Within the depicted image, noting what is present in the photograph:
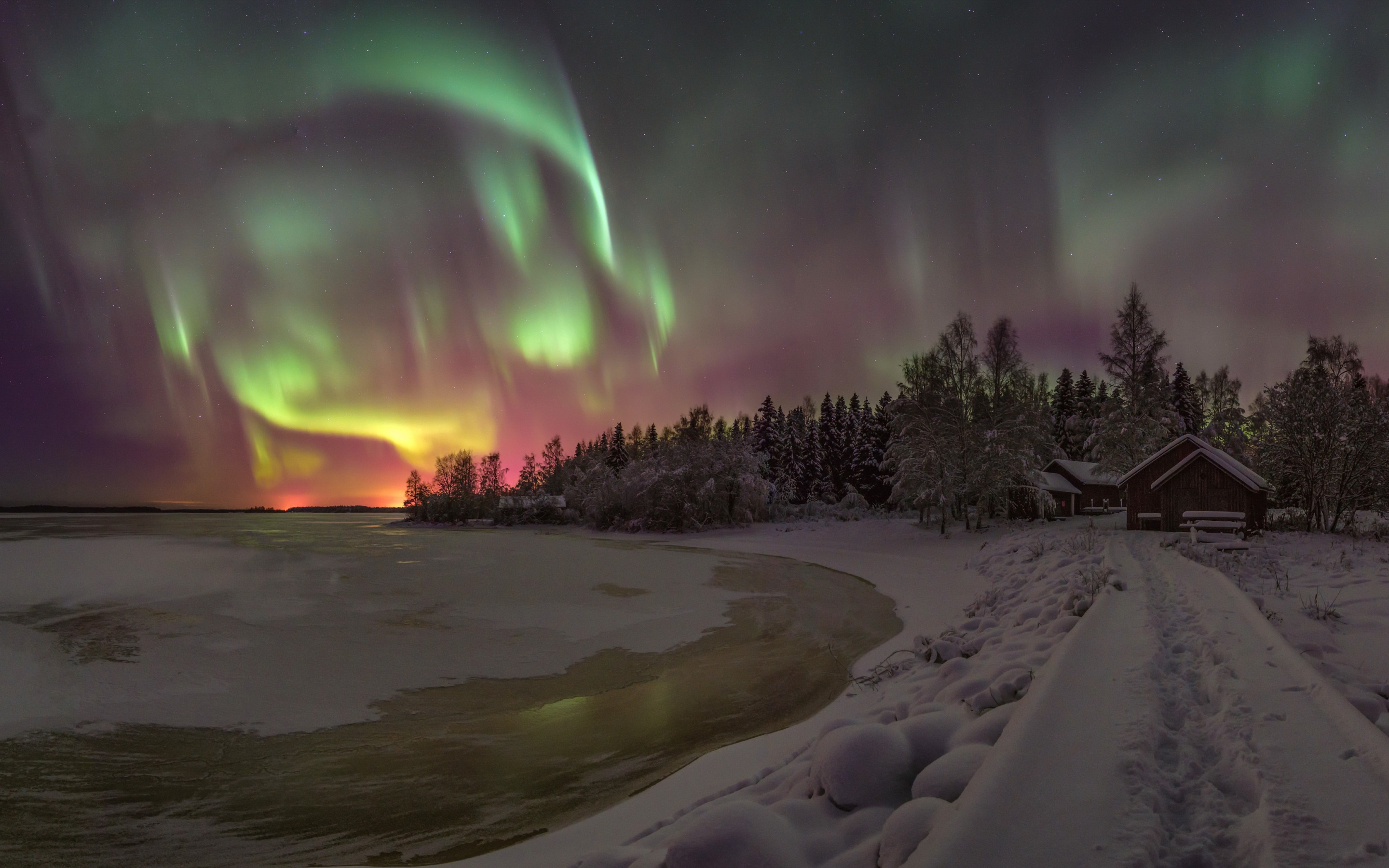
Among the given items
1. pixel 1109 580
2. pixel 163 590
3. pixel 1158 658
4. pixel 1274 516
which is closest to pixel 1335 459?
pixel 1274 516

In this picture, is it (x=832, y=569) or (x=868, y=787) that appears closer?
(x=868, y=787)

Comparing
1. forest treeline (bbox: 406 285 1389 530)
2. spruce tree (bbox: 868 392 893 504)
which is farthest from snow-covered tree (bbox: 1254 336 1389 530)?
spruce tree (bbox: 868 392 893 504)

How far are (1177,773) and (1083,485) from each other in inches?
2115

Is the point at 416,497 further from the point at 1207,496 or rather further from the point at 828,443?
the point at 1207,496

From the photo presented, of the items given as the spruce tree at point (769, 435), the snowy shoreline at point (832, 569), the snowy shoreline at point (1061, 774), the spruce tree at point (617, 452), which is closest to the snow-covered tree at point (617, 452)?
the spruce tree at point (617, 452)

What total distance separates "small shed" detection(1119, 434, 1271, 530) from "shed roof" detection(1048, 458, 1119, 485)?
16538mm

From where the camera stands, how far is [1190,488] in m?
26.3

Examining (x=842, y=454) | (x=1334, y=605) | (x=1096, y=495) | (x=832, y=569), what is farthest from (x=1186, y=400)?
(x=1334, y=605)

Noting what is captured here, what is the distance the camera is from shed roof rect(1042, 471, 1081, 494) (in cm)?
4356

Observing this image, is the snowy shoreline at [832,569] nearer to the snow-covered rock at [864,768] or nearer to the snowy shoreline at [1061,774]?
the snowy shoreline at [1061,774]

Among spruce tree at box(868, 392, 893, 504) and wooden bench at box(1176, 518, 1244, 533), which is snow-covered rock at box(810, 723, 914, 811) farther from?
spruce tree at box(868, 392, 893, 504)

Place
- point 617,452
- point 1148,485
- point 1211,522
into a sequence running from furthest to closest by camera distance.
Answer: point 617,452
point 1148,485
point 1211,522

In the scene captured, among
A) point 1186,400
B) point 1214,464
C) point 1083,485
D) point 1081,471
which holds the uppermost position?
point 1186,400

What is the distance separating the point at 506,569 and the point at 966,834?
881 inches
